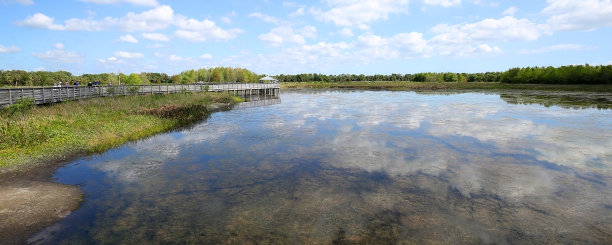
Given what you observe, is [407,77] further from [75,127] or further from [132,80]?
[75,127]

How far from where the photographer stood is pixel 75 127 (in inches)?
713

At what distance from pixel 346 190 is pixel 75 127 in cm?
1552

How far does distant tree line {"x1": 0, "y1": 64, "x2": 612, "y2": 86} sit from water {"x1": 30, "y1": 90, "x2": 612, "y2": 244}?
2811 inches

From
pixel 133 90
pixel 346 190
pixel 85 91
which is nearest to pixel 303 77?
pixel 133 90

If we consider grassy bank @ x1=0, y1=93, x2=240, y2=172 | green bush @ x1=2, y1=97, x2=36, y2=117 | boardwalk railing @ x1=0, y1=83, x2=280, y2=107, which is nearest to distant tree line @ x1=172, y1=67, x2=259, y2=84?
boardwalk railing @ x1=0, y1=83, x2=280, y2=107

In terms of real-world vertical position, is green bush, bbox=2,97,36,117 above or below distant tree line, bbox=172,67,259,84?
below

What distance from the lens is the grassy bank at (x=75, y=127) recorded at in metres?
14.0

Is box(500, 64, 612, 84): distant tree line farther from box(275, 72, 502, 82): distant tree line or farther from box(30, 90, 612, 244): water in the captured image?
box(30, 90, 612, 244): water

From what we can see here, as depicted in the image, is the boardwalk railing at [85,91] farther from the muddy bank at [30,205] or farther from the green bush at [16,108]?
the muddy bank at [30,205]

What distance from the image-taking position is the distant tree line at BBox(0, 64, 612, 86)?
8106 cm

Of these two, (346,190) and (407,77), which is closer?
(346,190)

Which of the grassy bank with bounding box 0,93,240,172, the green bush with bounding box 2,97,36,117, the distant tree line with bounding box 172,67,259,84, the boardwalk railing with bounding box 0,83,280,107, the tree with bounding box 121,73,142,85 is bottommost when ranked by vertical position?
the grassy bank with bounding box 0,93,240,172

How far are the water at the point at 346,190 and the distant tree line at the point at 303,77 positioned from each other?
71.4 meters

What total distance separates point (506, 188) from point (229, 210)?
881 cm
